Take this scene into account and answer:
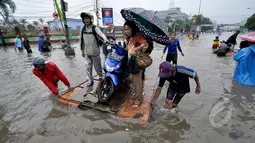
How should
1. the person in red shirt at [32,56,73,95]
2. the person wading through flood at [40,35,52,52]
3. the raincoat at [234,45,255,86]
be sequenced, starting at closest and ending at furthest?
the person in red shirt at [32,56,73,95] < the raincoat at [234,45,255,86] < the person wading through flood at [40,35,52,52]

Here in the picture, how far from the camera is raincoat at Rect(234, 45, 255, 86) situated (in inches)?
172

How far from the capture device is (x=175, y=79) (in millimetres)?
2717

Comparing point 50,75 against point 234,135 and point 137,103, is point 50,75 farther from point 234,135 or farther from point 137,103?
point 234,135

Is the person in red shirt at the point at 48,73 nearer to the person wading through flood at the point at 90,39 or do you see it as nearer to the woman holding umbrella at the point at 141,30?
the person wading through flood at the point at 90,39

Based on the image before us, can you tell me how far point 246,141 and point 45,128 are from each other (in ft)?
10.7

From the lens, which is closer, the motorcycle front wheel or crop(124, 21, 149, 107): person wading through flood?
crop(124, 21, 149, 107): person wading through flood

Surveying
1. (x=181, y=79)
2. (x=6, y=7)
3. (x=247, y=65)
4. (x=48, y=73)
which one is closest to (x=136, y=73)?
(x=181, y=79)

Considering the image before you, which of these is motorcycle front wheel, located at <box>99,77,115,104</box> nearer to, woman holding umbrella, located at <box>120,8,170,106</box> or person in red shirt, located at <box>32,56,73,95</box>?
woman holding umbrella, located at <box>120,8,170,106</box>

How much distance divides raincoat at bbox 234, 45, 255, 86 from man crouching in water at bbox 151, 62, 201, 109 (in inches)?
118

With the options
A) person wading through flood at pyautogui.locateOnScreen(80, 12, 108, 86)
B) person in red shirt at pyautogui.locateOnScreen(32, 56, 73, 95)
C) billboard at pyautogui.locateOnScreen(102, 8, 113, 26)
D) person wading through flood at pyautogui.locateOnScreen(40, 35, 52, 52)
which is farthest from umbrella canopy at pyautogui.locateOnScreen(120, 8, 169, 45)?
billboard at pyautogui.locateOnScreen(102, 8, 113, 26)

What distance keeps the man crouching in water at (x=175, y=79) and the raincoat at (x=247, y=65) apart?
301 centimetres

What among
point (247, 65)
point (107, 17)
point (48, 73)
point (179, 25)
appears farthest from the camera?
point (179, 25)

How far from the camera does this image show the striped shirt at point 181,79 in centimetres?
260

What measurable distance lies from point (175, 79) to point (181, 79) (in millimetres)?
107
